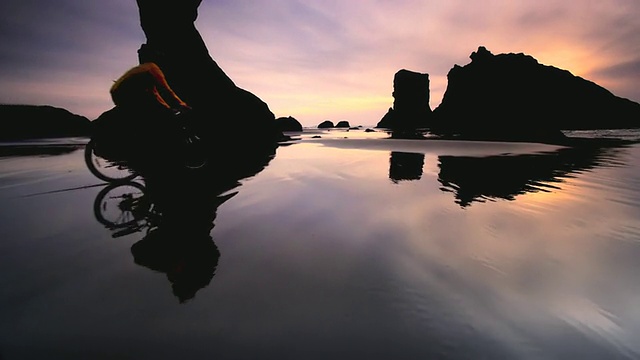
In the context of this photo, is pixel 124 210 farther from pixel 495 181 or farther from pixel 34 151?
pixel 34 151

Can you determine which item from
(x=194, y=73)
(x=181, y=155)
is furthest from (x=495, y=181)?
(x=194, y=73)

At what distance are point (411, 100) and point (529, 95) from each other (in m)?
47.6

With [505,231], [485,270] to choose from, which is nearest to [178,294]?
[485,270]

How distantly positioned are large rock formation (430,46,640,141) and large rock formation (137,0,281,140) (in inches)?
2661

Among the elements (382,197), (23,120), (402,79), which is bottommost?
(382,197)

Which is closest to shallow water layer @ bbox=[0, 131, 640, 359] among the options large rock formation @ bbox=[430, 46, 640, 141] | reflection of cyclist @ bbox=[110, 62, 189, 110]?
A: reflection of cyclist @ bbox=[110, 62, 189, 110]

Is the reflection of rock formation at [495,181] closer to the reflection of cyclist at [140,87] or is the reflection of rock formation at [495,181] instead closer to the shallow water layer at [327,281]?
the shallow water layer at [327,281]

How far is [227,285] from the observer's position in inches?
94.3

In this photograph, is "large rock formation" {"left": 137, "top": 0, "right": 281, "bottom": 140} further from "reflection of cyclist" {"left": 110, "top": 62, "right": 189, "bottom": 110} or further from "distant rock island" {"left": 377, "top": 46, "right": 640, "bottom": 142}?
"distant rock island" {"left": 377, "top": 46, "right": 640, "bottom": 142}

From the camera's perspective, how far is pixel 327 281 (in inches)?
98.4

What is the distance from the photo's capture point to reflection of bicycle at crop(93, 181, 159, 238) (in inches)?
157

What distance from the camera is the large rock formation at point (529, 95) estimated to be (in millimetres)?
88438

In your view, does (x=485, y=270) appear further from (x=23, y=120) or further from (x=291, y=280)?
(x=23, y=120)

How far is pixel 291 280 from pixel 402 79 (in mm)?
142516
